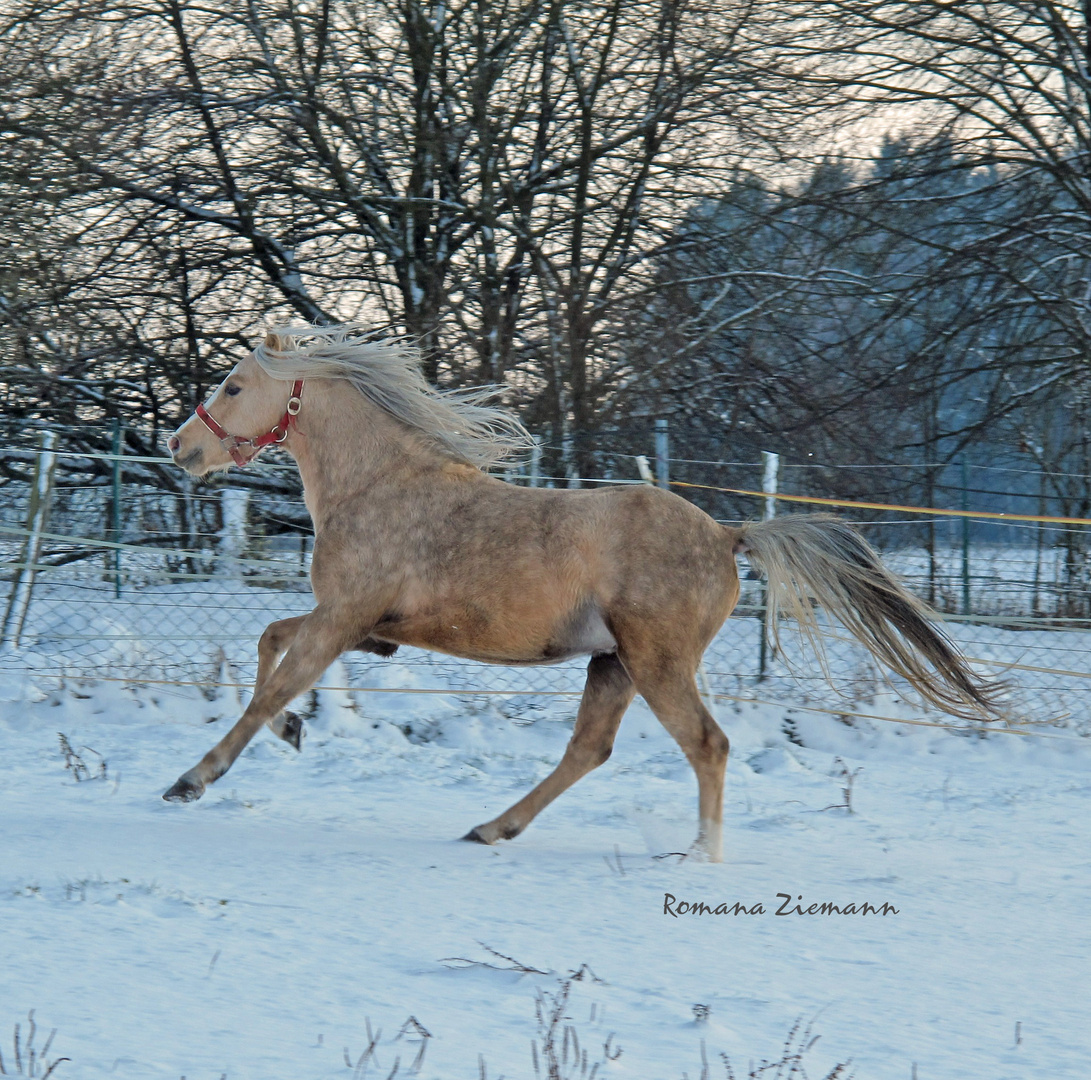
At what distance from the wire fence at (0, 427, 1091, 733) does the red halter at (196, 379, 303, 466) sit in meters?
1.61

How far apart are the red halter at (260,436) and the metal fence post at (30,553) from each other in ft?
10.7

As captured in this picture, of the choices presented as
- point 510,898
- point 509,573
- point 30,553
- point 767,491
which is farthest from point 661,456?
point 510,898

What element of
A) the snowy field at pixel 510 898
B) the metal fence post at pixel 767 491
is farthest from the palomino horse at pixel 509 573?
the metal fence post at pixel 767 491

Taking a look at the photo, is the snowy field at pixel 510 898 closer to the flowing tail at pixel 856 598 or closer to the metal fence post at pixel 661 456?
the flowing tail at pixel 856 598

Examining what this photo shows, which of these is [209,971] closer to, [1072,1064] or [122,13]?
[1072,1064]

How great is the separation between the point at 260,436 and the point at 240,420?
4.0 inches

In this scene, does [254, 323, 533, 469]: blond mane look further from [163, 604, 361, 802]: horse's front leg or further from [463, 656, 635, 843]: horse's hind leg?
[463, 656, 635, 843]: horse's hind leg

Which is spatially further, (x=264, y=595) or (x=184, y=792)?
(x=264, y=595)

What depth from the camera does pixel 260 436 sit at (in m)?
4.82

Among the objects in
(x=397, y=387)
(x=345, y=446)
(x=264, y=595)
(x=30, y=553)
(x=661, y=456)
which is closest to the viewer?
(x=345, y=446)

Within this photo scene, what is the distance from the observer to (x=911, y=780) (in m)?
6.07

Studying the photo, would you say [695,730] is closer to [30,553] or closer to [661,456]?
[661,456]

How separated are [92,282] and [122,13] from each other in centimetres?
210

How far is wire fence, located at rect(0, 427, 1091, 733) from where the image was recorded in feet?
24.6
